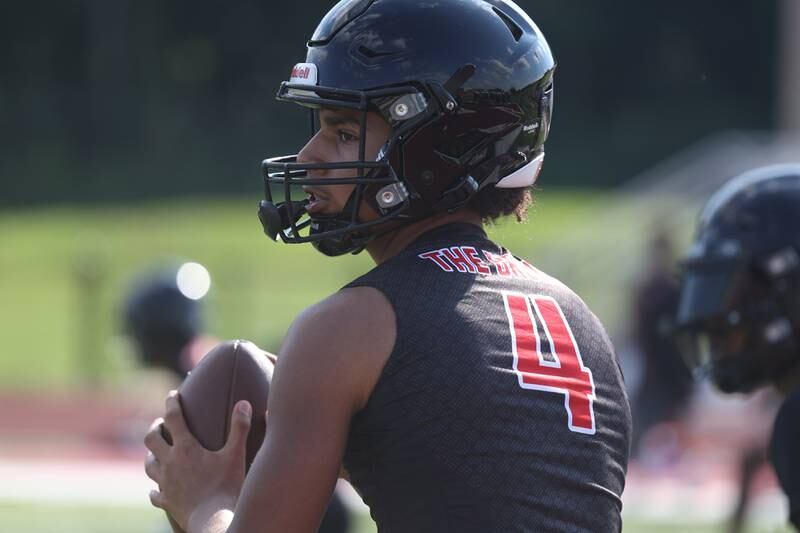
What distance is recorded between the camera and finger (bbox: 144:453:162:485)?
2773 mm

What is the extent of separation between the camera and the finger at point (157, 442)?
2773mm

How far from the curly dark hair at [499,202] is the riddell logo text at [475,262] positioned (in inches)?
5.9

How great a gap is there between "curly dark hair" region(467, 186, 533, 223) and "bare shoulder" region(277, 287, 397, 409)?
506 mm

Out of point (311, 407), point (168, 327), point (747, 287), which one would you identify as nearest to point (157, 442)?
point (311, 407)

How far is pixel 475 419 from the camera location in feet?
8.04

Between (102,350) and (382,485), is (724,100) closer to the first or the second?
(102,350)

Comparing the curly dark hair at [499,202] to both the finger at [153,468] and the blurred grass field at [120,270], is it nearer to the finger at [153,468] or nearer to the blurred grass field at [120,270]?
the finger at [153,468]

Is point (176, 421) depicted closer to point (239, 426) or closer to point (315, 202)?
point (239, 426)

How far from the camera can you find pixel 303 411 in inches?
94.6

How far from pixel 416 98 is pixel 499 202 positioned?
34cm

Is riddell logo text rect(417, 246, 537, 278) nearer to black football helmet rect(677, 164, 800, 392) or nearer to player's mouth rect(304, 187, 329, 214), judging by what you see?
player's mouth rect(304, 187, 329, 214)

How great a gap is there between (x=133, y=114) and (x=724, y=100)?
1646 centimetres

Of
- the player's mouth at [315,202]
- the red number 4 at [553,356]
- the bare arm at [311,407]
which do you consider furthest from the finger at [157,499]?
the red number 4 at [553,356]

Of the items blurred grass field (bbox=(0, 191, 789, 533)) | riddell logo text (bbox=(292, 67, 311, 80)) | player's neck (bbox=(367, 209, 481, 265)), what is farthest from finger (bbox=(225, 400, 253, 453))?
blurred grass field (bbox=(0, 191, 789, 533))
